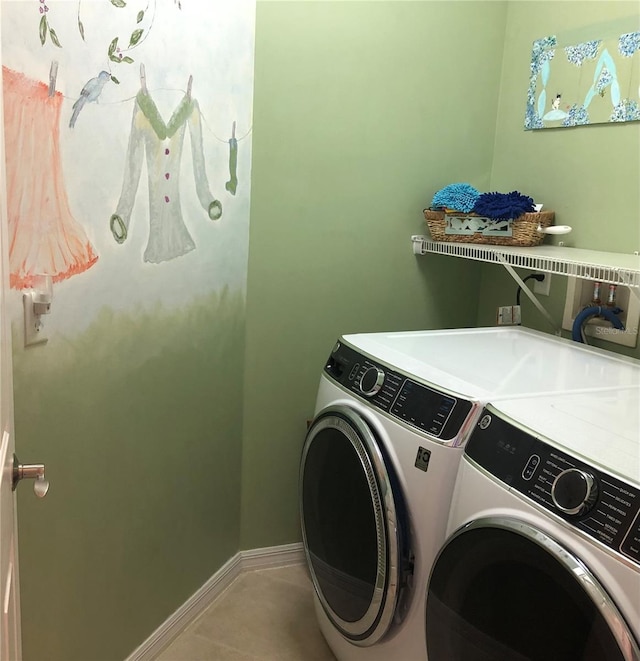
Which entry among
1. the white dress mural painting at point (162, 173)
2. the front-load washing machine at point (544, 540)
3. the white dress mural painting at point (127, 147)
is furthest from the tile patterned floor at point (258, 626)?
the white dress mural painting at point (162, 173)

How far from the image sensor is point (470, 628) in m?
1.13

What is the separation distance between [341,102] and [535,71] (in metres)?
0.64

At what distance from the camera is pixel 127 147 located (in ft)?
4.94

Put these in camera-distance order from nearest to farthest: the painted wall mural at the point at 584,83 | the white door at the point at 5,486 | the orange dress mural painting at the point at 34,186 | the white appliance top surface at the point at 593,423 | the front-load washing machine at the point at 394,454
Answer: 1. the white door at the point at 5,486
2. the white appliance top surface at the point at 593,423
3. the orange dress mural painting at the point at 34,186
4. the front-load washing machine at the point at 394,454
5. the painted wall mural at the point at 584,83

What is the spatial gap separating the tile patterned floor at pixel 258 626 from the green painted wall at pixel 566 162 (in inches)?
47.9

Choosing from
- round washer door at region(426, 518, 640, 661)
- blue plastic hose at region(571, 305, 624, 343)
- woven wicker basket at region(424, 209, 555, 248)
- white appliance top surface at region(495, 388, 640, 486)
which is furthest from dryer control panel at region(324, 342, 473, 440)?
blue plastic hose at region(571, 305, 624, 343)

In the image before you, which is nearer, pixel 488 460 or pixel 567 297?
pixel 488 460

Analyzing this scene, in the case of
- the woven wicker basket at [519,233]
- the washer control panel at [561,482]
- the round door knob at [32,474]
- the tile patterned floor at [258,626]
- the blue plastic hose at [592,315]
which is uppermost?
the woven wicker basket at [519,233]

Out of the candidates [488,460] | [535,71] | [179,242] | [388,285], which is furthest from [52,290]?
[535,71]

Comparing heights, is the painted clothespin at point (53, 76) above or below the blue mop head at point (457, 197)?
above

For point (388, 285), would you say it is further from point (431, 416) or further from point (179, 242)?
point (431, 416)

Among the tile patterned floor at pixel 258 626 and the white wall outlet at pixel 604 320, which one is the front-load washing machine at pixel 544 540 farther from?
the tile patterned floor at pixel 258 626

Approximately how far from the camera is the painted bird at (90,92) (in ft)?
4.39

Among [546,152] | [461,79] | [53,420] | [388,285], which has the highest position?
[461,79]
